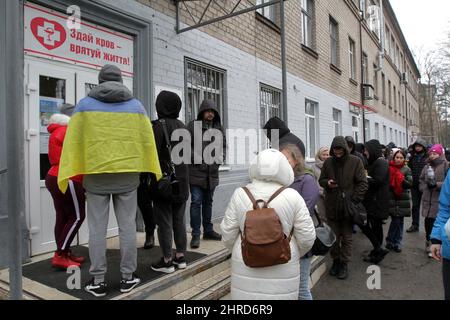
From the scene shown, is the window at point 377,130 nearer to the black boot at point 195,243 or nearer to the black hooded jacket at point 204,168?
the black hooded jacket at point 204,168

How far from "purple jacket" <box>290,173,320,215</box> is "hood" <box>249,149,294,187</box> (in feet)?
1.92

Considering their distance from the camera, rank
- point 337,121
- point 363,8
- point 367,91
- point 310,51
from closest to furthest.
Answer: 1. point 310,51
2. point 337,121
3. point 367,91
4. point 363,8

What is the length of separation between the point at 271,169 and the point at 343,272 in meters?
2.84

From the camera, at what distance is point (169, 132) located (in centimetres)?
335

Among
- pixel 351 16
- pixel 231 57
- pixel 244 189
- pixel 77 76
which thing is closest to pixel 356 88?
pixel 351 16

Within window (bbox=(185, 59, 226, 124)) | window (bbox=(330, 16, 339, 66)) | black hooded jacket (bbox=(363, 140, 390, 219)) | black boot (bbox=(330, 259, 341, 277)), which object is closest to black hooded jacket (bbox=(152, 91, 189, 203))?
black boot (bbox=(330, 259, 341, 277))

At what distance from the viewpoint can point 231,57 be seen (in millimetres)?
6895

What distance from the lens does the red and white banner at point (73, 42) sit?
3887 millimetres

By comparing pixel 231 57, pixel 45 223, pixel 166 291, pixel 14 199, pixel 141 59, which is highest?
pixel 231 57

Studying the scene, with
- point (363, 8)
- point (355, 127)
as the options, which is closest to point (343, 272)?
point (355, 127)

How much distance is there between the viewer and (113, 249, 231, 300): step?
2965mm

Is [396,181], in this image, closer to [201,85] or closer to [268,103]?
[201,85]

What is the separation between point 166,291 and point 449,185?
2.31 m

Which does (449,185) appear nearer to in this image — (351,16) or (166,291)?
(166,291)
